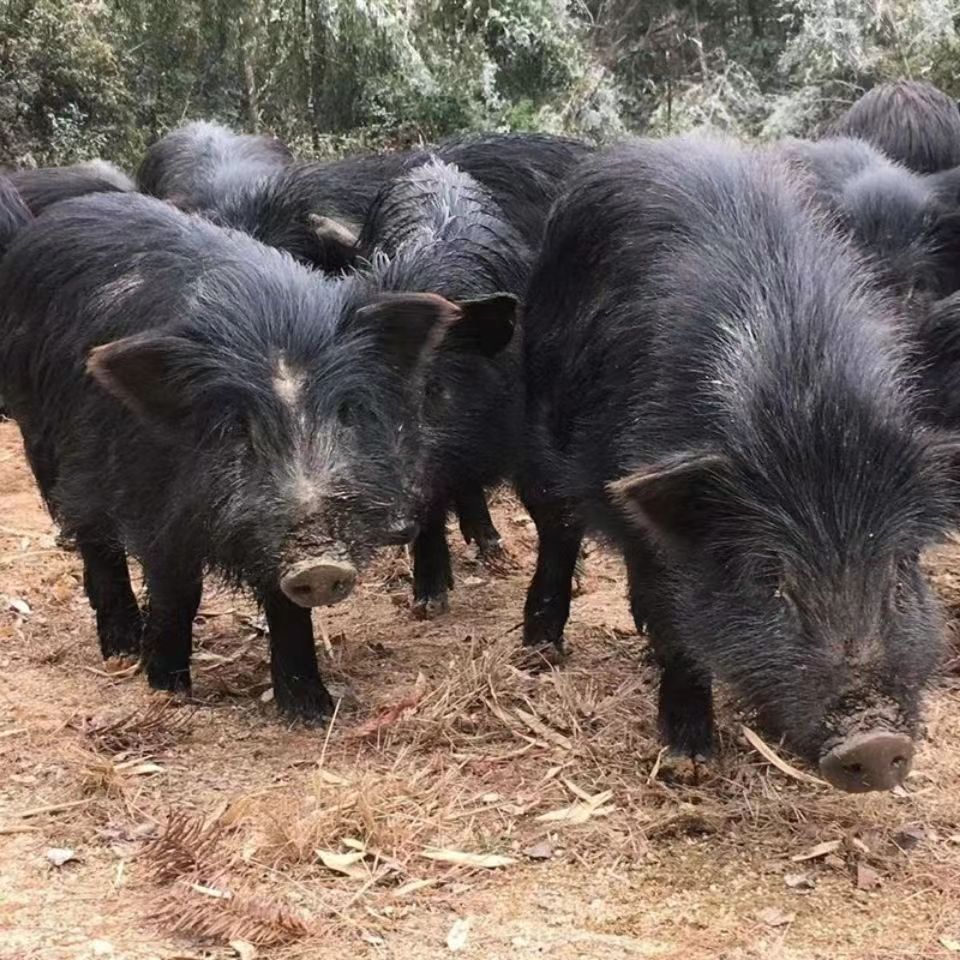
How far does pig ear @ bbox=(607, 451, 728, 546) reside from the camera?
3041 mm

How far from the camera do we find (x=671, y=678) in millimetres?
3875

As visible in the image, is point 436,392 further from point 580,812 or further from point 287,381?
point 580,812

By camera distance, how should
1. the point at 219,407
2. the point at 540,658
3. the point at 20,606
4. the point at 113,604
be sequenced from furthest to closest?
the point at 20,606, the point at 113,604, the point at 540,658, the point at 219,407

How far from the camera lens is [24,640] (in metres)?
5.32

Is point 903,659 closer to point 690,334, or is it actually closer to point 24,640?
point 690,334

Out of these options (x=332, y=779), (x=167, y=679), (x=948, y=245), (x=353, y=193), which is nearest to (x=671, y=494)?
(x=332, y=779)

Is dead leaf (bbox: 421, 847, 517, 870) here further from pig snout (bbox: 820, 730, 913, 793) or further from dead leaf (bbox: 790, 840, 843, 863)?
pig snout (bbox: 820, 730, 913, 793)

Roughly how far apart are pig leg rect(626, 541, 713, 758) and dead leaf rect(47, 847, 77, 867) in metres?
1.68

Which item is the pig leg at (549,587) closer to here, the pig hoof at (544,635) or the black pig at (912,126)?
the pig hoof at (544,635)

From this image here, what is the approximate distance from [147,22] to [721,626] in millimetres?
10725

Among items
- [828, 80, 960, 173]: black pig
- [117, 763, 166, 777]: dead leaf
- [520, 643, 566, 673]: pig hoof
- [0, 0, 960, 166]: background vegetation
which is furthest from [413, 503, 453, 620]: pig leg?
[0, 0, 960, 166]: background vegetation

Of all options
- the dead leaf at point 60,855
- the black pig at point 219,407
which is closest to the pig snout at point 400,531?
the black pig at point 219,407

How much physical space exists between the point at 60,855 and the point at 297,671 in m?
1.11

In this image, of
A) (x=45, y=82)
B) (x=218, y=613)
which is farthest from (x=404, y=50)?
(x=218, y=613)
